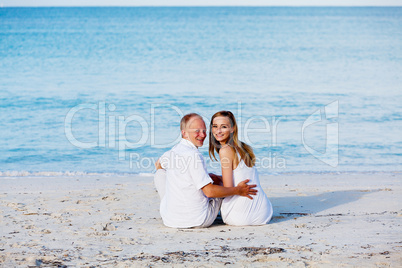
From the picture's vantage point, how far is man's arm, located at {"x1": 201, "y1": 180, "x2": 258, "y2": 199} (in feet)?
15.2

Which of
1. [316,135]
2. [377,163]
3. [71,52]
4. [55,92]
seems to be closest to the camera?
[377,163]

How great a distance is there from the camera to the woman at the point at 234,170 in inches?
189

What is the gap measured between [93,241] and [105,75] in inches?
821

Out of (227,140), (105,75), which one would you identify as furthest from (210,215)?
(105,75)

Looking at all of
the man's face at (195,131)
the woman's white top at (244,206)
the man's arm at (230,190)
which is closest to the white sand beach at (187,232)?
the woman's white top at (244,206)

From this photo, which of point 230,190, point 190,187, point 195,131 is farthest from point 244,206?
point 195,131

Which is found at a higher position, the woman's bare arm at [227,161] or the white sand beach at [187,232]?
the woman's bare arm at [227,161]

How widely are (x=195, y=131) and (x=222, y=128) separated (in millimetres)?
344

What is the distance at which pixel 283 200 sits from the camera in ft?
20.8

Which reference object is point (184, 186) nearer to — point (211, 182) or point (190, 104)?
point (211, 182)

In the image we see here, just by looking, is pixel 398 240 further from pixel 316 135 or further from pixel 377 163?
pixel 316 135

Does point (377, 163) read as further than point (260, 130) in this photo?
No

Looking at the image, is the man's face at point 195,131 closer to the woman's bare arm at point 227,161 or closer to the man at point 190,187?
the man at point 190,187

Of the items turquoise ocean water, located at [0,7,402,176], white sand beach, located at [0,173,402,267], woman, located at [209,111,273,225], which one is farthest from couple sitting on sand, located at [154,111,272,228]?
turquoise ocean water, located at [0,7,402,176]
